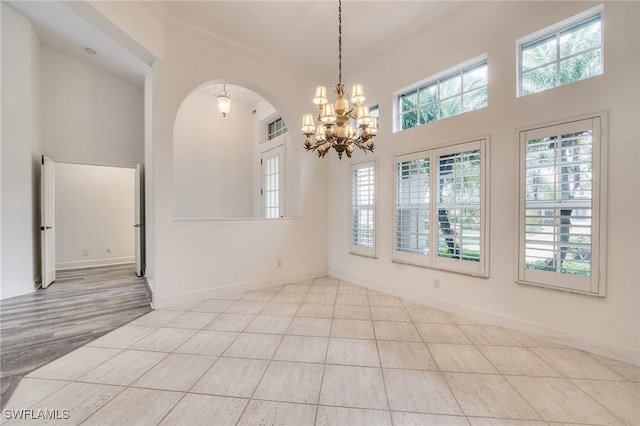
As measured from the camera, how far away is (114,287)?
420 cm

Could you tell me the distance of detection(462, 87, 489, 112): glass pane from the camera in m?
2.89

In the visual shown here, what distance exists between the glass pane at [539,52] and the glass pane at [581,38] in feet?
0.22

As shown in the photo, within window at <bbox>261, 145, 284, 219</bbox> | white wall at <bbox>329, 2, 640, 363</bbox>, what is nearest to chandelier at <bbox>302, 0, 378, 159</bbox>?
white wall at <bbox>329, 2, 640, 363</bbox>

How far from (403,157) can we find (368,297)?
2.00m

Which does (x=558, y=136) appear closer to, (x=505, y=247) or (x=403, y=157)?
(x=505, y=247)

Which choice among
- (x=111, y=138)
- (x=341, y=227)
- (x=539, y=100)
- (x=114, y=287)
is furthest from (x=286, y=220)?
(x=111, y=138)

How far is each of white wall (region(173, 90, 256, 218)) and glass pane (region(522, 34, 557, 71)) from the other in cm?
523

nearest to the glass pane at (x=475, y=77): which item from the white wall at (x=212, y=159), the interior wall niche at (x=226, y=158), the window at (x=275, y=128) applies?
the interior wall niche at (x=226, y=158)

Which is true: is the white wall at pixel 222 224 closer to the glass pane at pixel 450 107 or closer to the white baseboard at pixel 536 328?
the white baseboard at pixel 536 328

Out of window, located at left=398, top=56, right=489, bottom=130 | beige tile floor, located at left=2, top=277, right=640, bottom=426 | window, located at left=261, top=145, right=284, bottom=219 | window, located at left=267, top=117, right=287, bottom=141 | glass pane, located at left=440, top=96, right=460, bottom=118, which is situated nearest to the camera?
beige tile floor, located at left=2, top=277, right=640, bottom=426

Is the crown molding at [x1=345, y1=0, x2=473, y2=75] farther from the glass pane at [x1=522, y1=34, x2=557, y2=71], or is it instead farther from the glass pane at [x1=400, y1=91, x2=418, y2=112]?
the glass pane at [x1=522, y1=34, x2=557, y2=71]

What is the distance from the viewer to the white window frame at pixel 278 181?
546 centimetres

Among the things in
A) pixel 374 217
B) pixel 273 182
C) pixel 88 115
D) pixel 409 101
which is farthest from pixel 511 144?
pixel 88 115

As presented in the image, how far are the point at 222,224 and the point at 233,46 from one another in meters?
2.55
